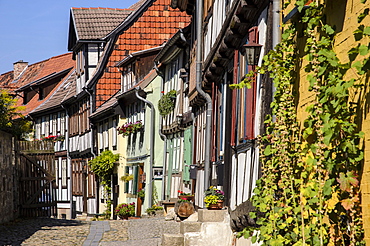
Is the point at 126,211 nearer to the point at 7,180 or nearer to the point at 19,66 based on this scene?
the point at 7,180

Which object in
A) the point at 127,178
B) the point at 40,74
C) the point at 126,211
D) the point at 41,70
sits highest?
the point at 41,70

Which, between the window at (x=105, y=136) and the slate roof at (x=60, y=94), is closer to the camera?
the window at (x=105, y=136)

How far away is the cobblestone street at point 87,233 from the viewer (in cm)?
1341

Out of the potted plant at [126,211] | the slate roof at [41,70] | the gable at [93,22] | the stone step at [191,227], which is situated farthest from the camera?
the slate roof at [41,70]

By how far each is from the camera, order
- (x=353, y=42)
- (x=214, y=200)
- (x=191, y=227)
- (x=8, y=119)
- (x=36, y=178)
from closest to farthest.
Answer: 1. (x=353, y=42)
2. (x=191, y=227)
3. (x=214, y=200)
4. (x=8, y=119)
5. (x=36, y=178)

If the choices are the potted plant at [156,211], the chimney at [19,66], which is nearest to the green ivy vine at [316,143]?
the potted plant at [156,211]

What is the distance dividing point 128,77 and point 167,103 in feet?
18.9

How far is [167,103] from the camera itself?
24922 mm

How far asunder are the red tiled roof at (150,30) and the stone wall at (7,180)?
12471 mm

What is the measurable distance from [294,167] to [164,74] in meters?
20.9

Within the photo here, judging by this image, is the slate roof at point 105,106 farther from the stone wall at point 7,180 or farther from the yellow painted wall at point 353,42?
the yellow painted wall at point 353,42

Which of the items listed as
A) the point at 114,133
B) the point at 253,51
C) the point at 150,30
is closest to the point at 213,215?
the point at 253,51

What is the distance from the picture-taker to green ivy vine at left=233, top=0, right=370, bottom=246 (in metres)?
4.55

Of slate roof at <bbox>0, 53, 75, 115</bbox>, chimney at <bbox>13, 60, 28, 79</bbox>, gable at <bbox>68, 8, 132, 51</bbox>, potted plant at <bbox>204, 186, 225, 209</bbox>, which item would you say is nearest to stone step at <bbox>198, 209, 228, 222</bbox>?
potted plant at <bbox>204, 186, 225, 209</bbox>
